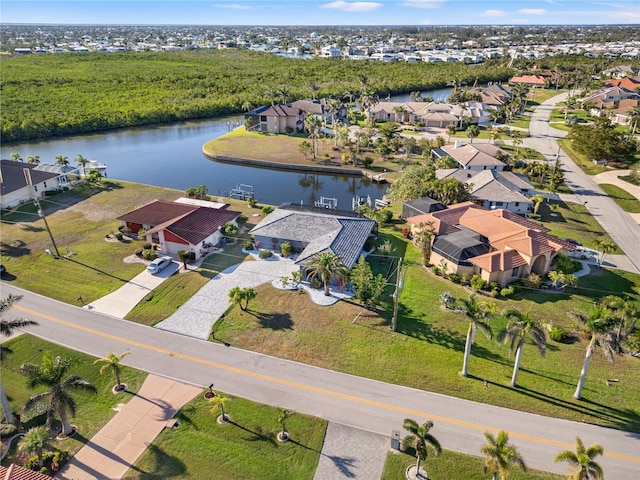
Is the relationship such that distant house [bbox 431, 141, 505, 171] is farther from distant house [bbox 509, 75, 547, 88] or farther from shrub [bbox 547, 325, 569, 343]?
distant house [bbox 509, 75, 547, 88]

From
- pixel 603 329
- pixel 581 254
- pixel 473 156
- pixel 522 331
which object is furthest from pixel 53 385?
pixel 473 156

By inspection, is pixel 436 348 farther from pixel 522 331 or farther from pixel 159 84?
pixel 159 84

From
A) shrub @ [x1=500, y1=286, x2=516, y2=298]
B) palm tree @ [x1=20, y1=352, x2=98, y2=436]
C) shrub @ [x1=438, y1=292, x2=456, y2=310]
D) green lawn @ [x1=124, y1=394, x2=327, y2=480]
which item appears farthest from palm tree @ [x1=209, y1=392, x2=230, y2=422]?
shrub @ [x1=500, y1=286, x2=516, y2=298]

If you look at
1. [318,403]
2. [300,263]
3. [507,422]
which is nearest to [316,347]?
[318,403]

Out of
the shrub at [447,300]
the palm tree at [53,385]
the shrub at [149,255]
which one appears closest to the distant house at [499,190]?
the shrub at [447,300]

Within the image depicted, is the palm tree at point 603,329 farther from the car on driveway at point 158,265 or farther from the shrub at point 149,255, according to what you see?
the shrub at point 149,255

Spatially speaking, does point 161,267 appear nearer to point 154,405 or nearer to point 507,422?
point 154,405
